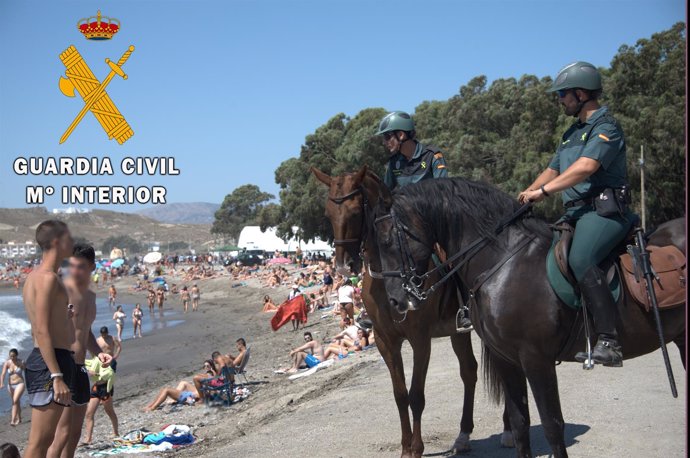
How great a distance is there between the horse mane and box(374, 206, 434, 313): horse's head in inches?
3.3

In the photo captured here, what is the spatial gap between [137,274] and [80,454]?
106224 mm

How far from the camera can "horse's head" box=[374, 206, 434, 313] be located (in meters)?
5.75

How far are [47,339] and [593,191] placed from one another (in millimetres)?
4380

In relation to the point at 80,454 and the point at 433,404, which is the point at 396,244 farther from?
the point at 80,454

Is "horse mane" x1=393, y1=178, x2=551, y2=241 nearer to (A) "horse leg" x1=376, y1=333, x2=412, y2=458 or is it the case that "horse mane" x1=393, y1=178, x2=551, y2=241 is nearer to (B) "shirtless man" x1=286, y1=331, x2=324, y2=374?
(A) "horse leg" x1=376, y1=333, x2=412, y2=458

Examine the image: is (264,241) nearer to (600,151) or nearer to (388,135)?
(388,135)

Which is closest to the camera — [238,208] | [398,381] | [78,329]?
[78,329]

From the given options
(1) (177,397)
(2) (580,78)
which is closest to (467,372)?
(2) (580,78)

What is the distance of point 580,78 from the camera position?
5.53 m

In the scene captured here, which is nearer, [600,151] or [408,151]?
[600,151]

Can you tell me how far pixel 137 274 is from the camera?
376 feet

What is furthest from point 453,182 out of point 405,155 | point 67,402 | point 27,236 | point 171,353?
point 27,236

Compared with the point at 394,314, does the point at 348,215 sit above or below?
above

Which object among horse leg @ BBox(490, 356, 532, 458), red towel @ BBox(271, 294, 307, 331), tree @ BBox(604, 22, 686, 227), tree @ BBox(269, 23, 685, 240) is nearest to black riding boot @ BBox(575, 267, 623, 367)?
horse leg @ BBox(490, 356, 532, 458)
